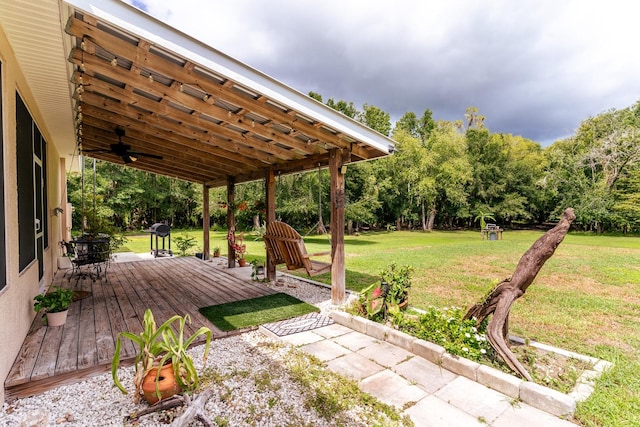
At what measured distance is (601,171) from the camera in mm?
20984

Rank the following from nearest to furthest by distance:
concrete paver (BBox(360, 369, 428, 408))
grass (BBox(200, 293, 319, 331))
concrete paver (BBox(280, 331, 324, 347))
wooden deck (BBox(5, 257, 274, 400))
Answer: concrete paver (BBox(360, 369, 428, 408)) < wooden deck (BBox(5, 257, 274, 400)) < concrete paver (BBox(280, 331, 324, 347)) < grass (BBox(200, 293, 319, 331))

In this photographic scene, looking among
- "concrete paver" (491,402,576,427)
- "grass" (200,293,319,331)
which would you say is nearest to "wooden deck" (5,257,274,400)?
"grass" (200,293,319,331)

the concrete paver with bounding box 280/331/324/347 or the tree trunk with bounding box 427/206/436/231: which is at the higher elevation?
the tree trunk with bounding box 427/206/436/231

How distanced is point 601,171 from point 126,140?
2817 centimetres

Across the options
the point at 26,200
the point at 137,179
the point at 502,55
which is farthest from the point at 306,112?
the point at 137,179

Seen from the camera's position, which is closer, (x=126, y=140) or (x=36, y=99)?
(x=36, y=99)

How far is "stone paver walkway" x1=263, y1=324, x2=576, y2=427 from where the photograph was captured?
196cm

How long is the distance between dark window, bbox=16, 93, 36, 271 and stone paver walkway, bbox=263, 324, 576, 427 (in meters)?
2.89

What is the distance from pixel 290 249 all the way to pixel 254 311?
1016mm

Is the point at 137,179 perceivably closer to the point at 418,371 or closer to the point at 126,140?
the point at 126,140

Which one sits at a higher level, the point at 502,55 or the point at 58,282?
the point at 502,55

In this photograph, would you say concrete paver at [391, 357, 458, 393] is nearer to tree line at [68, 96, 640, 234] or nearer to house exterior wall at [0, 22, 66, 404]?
house exterior wall at [0, 22, 66, 404]

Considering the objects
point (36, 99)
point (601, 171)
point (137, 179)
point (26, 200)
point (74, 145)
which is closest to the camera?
point (26, 200)

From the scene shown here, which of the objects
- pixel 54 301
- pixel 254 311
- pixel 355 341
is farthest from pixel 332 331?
pixel 54 301
